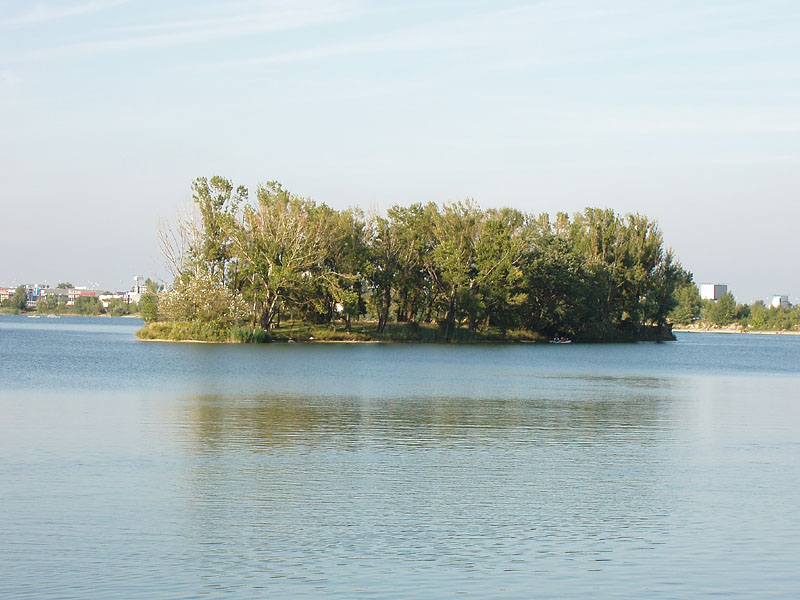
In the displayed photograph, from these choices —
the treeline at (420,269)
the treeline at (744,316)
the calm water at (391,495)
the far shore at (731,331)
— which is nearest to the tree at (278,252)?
the treeline at (420,269)

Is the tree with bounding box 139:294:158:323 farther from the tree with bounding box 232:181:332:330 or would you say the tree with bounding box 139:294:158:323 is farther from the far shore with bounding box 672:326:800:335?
the far shore with bounding box 672:326:800:335

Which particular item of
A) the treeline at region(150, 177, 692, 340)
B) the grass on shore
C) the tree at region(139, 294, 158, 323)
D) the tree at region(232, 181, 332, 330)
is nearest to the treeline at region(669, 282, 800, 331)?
the treeline at region(150, 177, 692, 340)

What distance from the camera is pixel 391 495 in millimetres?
14703

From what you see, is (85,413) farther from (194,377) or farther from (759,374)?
(759,374)

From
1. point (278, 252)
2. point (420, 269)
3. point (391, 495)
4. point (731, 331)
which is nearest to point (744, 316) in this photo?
point (731, 331)

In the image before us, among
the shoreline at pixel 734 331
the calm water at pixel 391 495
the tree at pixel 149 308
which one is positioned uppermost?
the tree at pixel 149 308

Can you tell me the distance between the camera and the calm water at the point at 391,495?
34.2 feet

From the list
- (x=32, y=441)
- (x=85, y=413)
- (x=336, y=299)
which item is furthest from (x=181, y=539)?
(x=336, y=299)

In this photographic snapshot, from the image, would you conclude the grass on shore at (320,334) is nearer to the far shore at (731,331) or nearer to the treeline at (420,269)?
the treeline at (420,269)

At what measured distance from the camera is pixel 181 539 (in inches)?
468

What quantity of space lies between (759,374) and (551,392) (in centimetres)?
1969

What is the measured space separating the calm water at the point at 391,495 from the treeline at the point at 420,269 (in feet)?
129

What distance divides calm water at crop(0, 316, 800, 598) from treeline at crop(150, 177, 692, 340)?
39.4 m

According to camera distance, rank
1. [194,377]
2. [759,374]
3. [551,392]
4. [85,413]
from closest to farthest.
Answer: [85,413] → [551,392] → [194,377] → [759,374]
